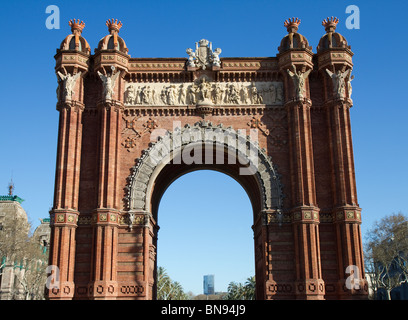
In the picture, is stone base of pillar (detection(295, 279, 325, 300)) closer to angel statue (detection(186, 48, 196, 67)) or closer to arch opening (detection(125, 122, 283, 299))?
arch opening (detection(125, 122, 283, 299))

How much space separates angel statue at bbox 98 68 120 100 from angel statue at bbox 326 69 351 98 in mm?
10844

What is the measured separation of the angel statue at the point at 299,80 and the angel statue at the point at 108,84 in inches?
348

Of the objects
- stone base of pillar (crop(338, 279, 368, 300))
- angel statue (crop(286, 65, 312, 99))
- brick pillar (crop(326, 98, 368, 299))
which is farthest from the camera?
angel statue (crop(286, 65, 312, 99))

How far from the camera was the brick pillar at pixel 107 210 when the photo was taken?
22.6 metres

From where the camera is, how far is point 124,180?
24.7m

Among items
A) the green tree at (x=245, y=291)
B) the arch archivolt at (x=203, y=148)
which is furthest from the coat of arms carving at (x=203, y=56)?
the green tree at (x=245, y=291)

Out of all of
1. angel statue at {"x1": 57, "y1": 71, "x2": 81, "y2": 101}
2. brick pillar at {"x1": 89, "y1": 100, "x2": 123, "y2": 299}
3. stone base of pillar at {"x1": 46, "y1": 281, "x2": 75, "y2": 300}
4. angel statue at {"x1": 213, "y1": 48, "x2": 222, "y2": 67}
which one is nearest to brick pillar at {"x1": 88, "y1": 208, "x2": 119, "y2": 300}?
brick pillar at {"x1": 89, "y1": 100, "x2": 123, "y2": 299}

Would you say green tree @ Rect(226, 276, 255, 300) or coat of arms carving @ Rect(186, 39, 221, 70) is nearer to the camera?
coat of arms carving @ Rect(186, 39, 221, 70)

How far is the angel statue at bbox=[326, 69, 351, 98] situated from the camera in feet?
82.1

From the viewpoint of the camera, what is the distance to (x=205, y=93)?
25656 millimetres

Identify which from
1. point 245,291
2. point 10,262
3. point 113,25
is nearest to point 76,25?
point 113,25

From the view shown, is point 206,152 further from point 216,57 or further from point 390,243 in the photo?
point 390,243

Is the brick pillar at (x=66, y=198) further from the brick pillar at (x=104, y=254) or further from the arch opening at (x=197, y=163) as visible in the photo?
the arch opening at (x=197, y=163)
